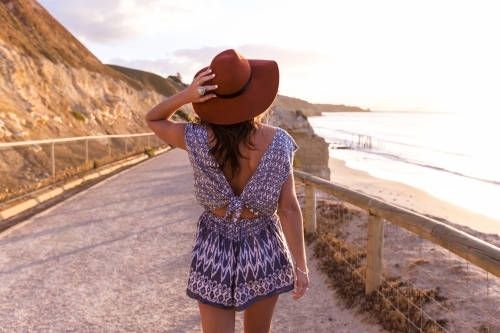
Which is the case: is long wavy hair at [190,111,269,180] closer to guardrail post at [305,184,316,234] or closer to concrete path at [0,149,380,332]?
concrete path at [0,149,380,332]

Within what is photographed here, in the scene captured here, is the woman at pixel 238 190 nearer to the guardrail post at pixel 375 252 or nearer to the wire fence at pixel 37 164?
the guardrail post at pixel 375 252

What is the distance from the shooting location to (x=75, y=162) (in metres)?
15.0

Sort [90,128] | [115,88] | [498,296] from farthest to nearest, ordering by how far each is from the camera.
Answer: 1. [115,88]
2. [90,128]
3. [498,296]

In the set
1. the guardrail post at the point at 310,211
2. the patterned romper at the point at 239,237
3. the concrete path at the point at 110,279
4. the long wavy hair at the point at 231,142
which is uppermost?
the long wavy hair at the point at 231,142

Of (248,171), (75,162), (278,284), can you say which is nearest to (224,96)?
(248,171)

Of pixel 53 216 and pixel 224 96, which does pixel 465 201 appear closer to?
pixel 53 216

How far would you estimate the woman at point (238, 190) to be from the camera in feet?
7.06

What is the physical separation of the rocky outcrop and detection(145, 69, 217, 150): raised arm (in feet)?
74.9

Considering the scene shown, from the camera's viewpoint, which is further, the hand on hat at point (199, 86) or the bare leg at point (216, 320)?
the bare leg at point (216, 320)

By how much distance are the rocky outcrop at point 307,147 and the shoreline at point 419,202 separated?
188 centimetres

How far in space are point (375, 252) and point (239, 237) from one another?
8.91 feet

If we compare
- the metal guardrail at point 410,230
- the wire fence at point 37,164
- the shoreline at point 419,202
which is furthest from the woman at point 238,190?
the shoreline at point 419,202

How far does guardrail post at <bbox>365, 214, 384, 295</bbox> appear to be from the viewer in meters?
4.66

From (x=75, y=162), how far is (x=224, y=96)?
13812 mm
